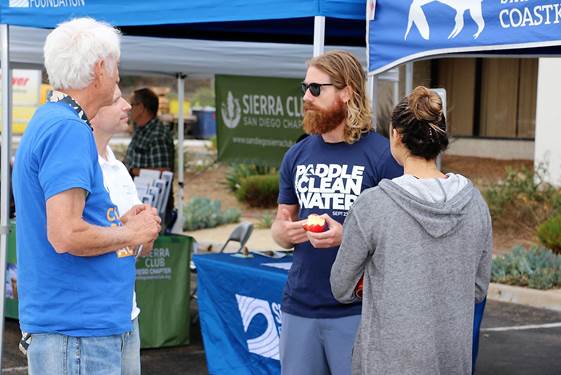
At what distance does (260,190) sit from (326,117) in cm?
1261

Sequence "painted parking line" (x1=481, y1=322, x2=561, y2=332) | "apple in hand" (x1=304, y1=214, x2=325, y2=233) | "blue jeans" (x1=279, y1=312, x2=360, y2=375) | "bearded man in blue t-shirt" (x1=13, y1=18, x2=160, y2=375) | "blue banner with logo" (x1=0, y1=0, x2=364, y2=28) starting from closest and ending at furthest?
1. "bearded man in blue t-shirt" (x1=13, y1=18, x2=160, y2=375)
2. "apple in hand" (x1=304, y1=214, x2=325, y2=233)
3. "blue jeans" (x1=279, y1=312, x2=360, y2=375)
4. "blue banner with logo" (x1=0, y1=0, x2=364, y2=28)
5. "painted parking line" (x1=481, y1=322, x2=561, y2=332)

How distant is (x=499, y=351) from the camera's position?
24.2ft

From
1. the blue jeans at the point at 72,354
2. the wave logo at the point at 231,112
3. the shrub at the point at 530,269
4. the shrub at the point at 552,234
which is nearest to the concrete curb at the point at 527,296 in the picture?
the shrub at the point at 530,269

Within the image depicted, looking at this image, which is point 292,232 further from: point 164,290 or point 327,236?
point 164,290

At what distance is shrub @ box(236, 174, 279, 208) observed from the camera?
16.3 meters

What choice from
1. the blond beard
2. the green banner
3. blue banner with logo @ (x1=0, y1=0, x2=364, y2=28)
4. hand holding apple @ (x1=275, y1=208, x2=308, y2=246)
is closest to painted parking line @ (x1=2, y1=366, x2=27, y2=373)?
the green banner

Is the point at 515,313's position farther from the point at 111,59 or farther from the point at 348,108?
the point at 111,59

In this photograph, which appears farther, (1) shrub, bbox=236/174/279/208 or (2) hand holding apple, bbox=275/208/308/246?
(1) shrub, bbox=236/174/279/208

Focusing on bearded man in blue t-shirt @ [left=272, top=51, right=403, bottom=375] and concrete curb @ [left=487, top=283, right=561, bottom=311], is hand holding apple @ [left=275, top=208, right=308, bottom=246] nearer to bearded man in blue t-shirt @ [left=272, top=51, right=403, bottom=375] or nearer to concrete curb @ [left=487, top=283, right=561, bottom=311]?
bearded man in blue t-shirt @ [left=272, top=51, right=403, bottom=375]

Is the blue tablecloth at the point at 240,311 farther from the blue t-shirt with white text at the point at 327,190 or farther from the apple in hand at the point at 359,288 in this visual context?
the apple in hand at the point at 359,288

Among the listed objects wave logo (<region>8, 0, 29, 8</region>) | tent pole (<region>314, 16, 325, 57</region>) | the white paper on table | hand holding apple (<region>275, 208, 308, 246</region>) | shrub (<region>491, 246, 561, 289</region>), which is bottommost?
shrub (<region>491, 246, 561, 289</region>)

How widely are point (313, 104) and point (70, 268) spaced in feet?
4.25

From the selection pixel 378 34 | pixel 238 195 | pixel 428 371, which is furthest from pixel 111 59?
pixel 238 195

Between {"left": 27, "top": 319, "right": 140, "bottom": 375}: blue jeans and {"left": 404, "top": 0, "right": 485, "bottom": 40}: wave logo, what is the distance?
1998 millimetres
